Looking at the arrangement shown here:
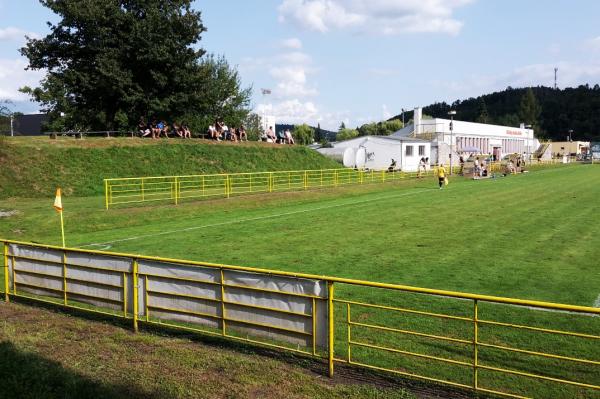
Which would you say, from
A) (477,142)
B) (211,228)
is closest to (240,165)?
(211,228)

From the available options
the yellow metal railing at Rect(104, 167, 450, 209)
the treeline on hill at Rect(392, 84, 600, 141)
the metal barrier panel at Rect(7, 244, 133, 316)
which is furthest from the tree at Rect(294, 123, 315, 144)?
the metal barrier panel at Rect(7, 244, 133, 316)

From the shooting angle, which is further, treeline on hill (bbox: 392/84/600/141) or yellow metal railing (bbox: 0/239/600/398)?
treeline on hill (bbox: 392/84/600/141)

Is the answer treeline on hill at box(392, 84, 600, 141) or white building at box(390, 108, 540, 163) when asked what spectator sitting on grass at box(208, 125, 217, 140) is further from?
treeline on hill at box(392, 84, 600, 141)

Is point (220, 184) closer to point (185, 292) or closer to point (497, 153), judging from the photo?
point (185, 292)

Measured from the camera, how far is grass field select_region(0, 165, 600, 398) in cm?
973

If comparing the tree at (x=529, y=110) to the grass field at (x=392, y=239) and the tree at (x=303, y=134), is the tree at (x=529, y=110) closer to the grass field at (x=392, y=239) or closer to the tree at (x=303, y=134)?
the tree at (x=303, y=134)

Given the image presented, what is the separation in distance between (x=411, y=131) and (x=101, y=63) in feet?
190

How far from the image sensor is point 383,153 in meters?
59.6

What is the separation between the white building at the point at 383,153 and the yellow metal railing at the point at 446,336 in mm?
48813

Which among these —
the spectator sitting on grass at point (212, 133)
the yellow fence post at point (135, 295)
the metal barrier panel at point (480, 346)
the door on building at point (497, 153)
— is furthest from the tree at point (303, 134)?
the yellow fence post at point (135, 295)

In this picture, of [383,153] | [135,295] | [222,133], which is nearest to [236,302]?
[135,295]

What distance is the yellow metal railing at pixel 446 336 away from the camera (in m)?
5.72

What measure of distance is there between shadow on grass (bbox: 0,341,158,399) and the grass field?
2.97 m

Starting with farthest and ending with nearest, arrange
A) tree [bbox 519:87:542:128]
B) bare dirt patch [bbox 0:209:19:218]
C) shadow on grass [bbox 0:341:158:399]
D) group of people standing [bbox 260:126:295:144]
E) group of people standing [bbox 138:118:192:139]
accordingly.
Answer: tree [bbox 519:87:542:128]
group of people standing [bbox 260:126:295:144]
group of people standing [bbox 138:118:192:139]
bare dirt patch [bbox 0:209:19:218]
shadow on grass [bbox 0:341:158:399]
